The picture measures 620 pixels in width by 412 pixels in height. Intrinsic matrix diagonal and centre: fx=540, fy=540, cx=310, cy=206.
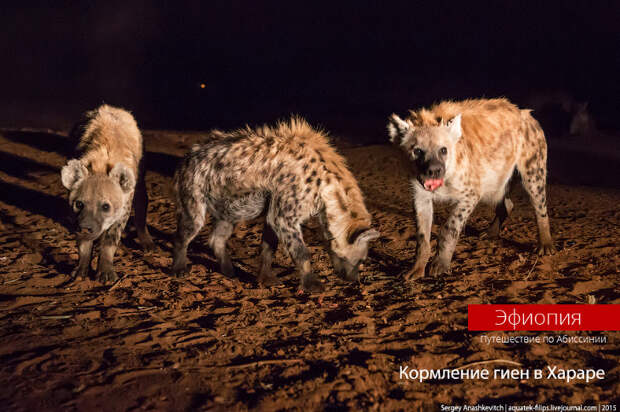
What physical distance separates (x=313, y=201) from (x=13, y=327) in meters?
1.89

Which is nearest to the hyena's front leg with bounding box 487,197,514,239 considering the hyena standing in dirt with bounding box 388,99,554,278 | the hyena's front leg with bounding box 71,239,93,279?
the hyena standing in dirt with bounding box 388,99,554,278

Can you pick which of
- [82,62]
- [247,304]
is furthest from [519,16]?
[247,304]

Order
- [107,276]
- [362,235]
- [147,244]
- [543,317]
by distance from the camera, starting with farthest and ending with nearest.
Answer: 1. [147,244]
2. [107,276]
3. [362,235]
4. [543,317]

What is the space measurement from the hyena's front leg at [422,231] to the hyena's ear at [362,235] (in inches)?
20.4

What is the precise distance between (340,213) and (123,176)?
156 centimetres

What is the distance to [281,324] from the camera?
10.2 ft

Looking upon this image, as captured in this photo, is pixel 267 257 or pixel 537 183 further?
pixel 537 183

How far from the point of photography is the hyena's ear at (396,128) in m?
3.77

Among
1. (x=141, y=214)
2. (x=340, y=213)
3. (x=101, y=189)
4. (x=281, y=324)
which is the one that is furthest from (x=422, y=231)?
(x=141, y=214)

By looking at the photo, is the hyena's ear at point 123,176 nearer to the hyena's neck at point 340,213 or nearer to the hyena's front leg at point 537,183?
the hyena's neck at point 340,213

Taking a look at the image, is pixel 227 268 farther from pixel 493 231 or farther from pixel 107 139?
pixel 493 231

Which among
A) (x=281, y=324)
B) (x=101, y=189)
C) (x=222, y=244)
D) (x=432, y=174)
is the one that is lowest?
(x=281, y=324)

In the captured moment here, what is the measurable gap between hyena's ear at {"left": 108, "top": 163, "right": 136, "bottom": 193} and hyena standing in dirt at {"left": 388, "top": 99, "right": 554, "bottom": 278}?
1.88 meters

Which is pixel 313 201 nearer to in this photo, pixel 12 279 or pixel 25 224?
pixel 12 279
